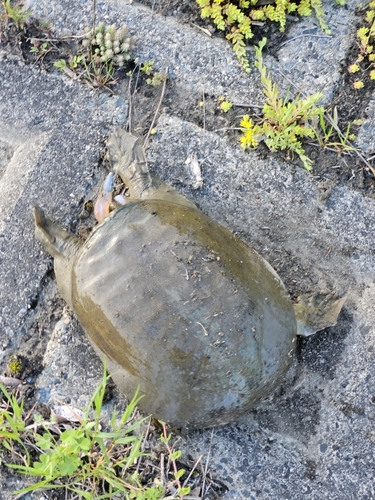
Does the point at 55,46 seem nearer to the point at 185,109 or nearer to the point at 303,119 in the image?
the point at 185,109

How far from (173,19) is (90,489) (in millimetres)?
3093

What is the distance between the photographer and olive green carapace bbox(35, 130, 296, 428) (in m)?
2.19

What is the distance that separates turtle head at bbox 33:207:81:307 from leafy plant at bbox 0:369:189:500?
686 millimetres

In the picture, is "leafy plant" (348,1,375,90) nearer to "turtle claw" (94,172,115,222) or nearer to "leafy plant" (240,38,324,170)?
"leafy plant" (240,38,324,170)

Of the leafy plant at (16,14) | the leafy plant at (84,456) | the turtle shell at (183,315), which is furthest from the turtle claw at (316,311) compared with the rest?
the leafy plant at (16,14)

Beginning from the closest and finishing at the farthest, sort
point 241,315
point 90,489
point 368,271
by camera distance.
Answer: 1. point 241,315
2. point 90,489
3. point 368,271

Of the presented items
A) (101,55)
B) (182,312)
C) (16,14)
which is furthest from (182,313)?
(16,14)

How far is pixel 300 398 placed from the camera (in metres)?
2.80

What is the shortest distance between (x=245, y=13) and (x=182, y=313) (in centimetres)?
216

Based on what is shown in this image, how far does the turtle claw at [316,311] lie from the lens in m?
2.68

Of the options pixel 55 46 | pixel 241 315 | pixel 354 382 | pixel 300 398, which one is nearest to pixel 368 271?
pixel 354 382

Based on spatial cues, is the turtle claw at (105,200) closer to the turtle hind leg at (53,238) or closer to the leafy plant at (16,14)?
the turtle hind leg at (53,238)

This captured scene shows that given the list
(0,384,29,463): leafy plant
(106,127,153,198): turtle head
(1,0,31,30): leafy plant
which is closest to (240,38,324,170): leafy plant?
(106,127,153,198): turtle head

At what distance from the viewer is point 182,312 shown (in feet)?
7.15
